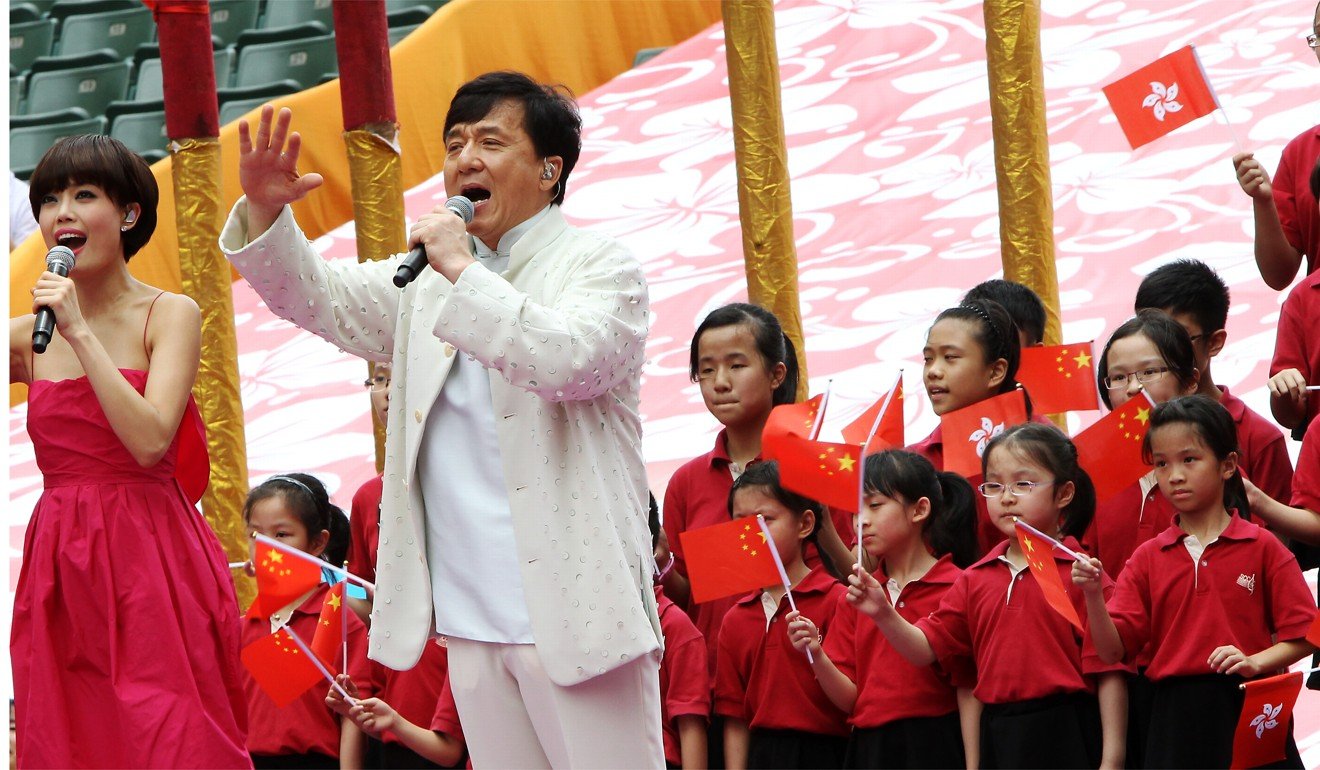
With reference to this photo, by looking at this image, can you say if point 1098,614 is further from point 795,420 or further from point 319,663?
point 319,663

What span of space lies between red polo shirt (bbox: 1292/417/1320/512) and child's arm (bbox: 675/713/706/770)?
1.08 meters

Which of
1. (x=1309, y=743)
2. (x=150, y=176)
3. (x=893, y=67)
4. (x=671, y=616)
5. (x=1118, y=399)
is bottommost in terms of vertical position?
(x=1309, y=743)

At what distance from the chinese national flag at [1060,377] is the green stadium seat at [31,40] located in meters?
7.11

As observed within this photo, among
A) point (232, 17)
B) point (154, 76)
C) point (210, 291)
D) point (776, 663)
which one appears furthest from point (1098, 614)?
point (232, 17)

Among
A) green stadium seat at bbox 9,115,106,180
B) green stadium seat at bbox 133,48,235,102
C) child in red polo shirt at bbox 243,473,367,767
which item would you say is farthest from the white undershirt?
green stadium seat at bbox 133,48,235,102

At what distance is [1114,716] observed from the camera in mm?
2893

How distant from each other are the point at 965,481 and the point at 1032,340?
593 millimetres

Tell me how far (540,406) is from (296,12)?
7.23 m

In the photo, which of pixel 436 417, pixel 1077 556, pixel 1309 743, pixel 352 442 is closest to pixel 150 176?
pixel 436 417

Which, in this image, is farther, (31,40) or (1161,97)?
(31,40)

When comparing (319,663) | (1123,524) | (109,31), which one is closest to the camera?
(319,663)

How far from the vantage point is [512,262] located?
218 cm

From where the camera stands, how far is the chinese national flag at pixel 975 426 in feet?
10.7

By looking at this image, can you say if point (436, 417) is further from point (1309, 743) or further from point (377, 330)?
point (1309, 743)
